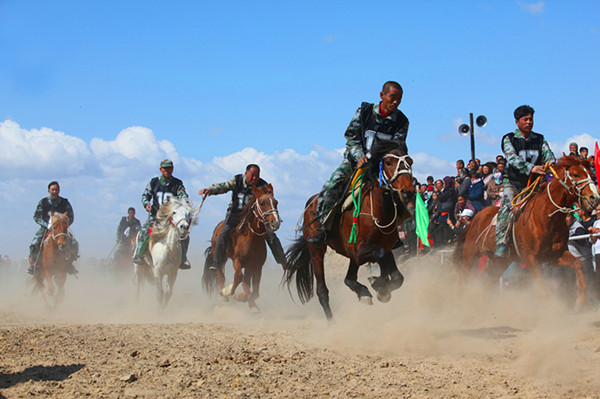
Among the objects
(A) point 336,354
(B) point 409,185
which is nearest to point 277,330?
(A) point 336,354

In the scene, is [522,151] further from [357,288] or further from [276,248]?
[276,248]

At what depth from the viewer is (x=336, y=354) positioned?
7.07m

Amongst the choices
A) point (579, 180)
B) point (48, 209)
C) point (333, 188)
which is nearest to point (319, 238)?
point (333, 188)

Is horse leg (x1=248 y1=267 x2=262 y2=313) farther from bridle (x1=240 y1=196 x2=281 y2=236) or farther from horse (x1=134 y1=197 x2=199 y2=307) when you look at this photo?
horse (x1=134 y1=197 x2=199 y2=307)

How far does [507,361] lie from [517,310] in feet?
13.7

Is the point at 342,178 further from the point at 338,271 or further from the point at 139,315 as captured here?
the point at 338,271

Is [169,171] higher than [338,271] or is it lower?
higher

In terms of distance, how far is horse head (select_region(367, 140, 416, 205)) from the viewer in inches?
303

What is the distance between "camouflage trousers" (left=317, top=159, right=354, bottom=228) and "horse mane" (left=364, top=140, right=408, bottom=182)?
62 cm

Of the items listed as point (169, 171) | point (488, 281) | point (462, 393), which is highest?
point (169, 171)

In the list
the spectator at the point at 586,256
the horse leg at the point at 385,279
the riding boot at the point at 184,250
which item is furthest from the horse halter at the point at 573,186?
the riding boot at the point at 184,250

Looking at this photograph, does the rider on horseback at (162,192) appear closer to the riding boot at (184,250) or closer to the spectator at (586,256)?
the riding boot at (184,250)

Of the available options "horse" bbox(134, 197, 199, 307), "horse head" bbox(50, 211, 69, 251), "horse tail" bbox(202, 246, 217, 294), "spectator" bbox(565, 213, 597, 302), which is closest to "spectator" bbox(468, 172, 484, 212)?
"spectator" bbox(565, 213, 597, 302)

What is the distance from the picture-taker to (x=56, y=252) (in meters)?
15.3
